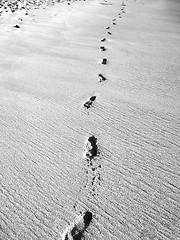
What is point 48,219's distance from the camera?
3.01ft

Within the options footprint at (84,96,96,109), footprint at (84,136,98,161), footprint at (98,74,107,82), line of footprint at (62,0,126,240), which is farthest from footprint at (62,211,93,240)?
footprint at (98,74,107,82)

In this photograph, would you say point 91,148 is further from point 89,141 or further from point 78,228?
point 78,228

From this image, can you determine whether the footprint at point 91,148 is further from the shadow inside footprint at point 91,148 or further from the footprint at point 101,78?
the footprint at point 101,78

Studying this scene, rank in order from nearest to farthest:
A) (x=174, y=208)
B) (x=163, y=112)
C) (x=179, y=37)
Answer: (x=174, y=208) < (x=163, y=112) < (x=179, y=37)

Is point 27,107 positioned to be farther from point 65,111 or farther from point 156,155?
point 156,155

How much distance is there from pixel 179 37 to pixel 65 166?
2.80 meters

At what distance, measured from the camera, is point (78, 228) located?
0.88m

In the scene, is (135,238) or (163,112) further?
(163,112)

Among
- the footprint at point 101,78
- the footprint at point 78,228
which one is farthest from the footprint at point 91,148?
the footprint at point 101,78

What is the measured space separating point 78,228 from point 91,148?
1.56 feet

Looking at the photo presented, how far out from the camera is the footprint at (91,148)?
4.05 feet

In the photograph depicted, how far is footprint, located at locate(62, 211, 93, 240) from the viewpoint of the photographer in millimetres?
852

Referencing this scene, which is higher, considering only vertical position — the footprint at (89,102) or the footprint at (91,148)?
the footprint at (89,102)

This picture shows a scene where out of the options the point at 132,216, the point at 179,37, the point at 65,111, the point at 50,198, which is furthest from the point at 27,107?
the point at 179,37
